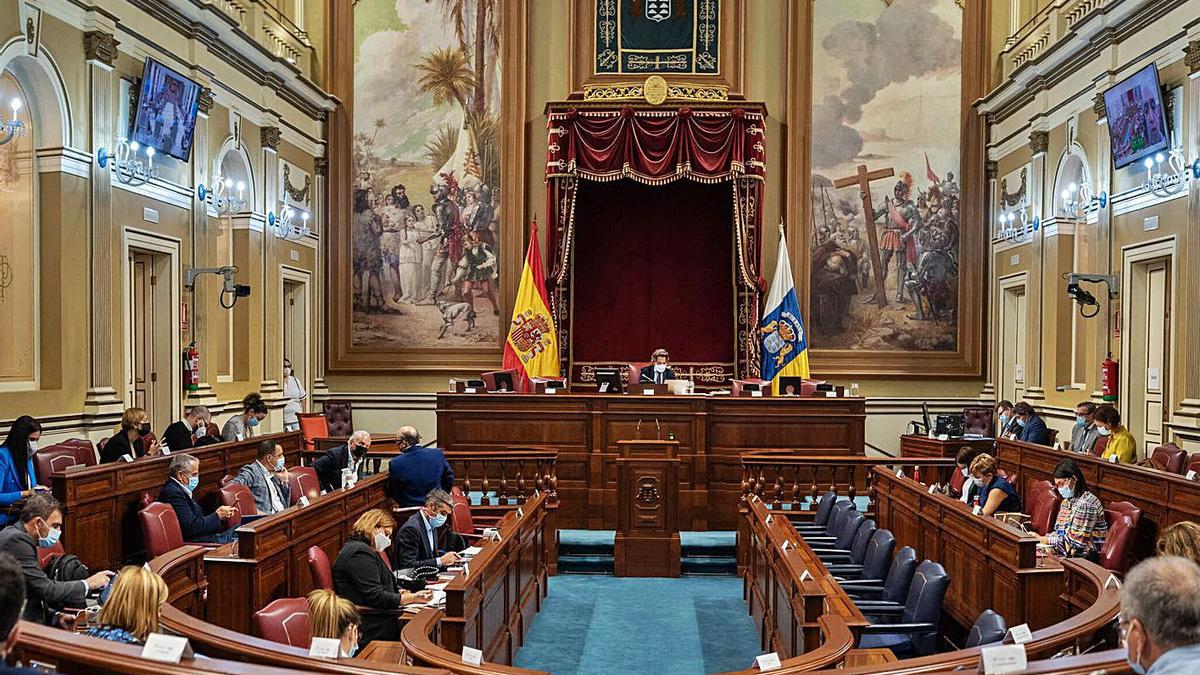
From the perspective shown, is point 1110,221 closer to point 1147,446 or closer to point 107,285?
point 1147,446

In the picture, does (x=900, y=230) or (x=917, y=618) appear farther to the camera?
(x=900, y=230)

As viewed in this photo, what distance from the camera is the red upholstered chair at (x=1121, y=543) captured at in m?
6.47

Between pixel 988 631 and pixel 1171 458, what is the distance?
566 centimetres

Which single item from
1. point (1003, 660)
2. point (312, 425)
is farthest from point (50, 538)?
point (312, 425)

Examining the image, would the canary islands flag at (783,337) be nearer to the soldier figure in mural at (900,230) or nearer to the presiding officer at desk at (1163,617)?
the soldier figure in mural at (900,230)

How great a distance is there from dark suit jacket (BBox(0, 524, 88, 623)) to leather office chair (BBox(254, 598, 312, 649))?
1.24 m

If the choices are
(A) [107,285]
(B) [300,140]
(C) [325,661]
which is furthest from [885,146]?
(C) [325,661]

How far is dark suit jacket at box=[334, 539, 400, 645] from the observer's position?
532cm

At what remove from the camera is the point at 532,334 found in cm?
1448

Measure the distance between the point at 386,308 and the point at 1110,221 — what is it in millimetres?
10126

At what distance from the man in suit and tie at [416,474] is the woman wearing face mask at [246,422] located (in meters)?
2.69

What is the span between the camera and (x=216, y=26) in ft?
39.7

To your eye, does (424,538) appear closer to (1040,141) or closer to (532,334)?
(532,334)

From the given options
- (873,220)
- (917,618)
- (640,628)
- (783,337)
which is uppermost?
(873,220)
